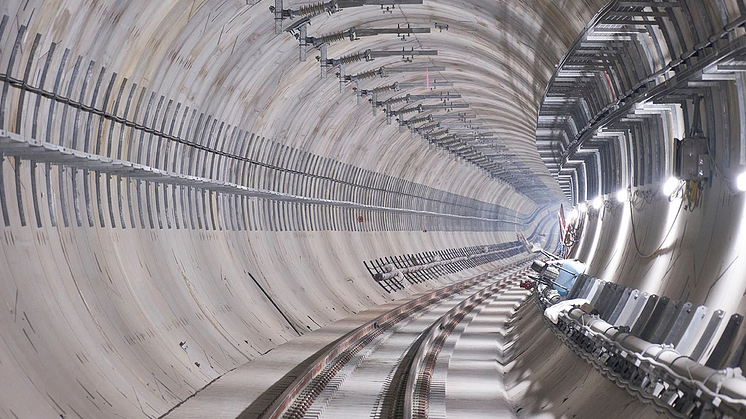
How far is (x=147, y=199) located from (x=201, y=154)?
99.1 inches

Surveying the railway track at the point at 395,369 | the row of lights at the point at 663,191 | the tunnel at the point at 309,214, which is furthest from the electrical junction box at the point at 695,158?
the railway track at the point at 395,369

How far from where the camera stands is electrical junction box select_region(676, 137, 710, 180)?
27.6 ft

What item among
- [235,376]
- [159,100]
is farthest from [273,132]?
[235,376]

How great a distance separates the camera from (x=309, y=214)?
23.6 meters

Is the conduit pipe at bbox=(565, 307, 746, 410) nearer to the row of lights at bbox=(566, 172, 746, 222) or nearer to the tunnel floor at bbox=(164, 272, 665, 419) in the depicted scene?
the tunnel floor at bbox=(164, 272, 665, 419)

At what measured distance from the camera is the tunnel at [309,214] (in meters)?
8.27

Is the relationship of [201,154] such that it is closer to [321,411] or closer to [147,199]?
[147,199]

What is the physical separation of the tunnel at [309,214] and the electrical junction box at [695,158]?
22 mm

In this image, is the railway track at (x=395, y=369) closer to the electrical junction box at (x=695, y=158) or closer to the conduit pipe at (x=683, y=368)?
the conduit pipe at (x=683, y=368)

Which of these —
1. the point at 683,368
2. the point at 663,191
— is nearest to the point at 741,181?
the point at 683,368

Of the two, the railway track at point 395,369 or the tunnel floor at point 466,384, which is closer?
the tunnel floor at point 466,384

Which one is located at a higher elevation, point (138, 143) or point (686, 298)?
point (138, 143)

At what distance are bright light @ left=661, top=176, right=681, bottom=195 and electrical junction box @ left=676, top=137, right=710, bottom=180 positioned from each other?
1091 mm

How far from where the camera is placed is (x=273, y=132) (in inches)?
787
